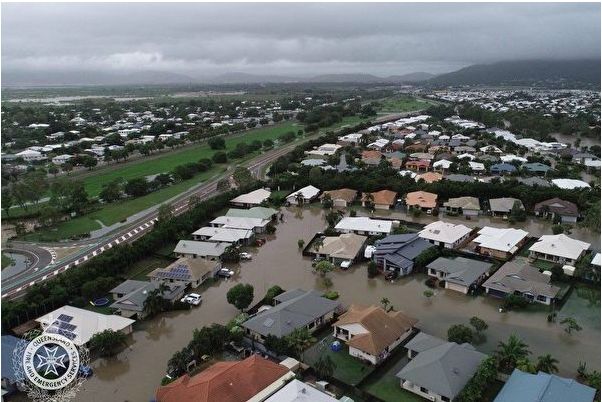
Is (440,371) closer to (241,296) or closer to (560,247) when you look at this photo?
(241,296)

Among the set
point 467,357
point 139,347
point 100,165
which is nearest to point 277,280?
point 139,347

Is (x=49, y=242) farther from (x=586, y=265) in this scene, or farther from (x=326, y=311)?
(x=586, y=265)

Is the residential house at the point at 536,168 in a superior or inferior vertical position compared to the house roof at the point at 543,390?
inferior

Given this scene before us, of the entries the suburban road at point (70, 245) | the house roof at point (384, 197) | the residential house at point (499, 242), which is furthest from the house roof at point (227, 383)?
the house roof at point (384, 197)

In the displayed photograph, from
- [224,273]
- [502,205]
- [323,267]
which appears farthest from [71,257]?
[502,205]

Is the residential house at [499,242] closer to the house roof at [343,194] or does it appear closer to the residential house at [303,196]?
the house roof at [343,194]

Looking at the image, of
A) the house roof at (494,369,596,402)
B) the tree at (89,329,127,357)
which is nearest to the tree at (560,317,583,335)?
the house roof at (494,369,596,402)
